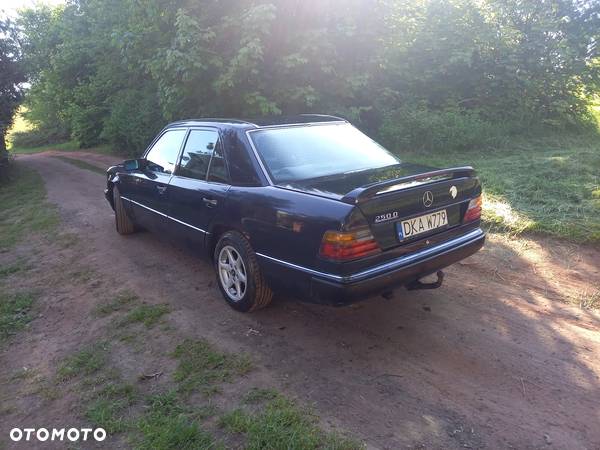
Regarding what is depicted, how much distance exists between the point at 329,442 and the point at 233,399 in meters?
0.70

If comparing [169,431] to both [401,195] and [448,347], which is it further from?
[401,195]

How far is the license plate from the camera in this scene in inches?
127

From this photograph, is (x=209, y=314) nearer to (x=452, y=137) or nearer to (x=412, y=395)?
(x=412, y=395)

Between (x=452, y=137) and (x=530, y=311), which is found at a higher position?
(x=452, y=137)

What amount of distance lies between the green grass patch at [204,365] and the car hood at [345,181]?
129 centimetres

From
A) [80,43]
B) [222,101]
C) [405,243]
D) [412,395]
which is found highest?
[80,43]

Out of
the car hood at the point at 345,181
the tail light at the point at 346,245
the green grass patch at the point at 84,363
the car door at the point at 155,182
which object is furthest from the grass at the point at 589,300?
the car door at the point at 155,182

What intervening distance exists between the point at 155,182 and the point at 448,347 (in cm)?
343

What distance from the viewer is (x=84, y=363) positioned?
3.37 metres

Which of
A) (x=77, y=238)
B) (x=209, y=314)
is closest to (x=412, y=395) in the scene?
(x=209, y=314)

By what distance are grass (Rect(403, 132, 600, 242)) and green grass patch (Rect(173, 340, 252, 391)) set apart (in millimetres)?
3676

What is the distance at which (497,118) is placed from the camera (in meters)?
11.1

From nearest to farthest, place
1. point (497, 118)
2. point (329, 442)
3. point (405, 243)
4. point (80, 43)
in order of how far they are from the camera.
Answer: point (329, 442) < point (405, 243) < point (497, 118) < point (80, 43)

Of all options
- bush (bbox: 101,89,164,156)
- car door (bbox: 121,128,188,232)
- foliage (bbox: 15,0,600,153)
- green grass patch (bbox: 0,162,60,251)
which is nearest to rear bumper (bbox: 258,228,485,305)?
car door (bbox: 121,128,188,232)
